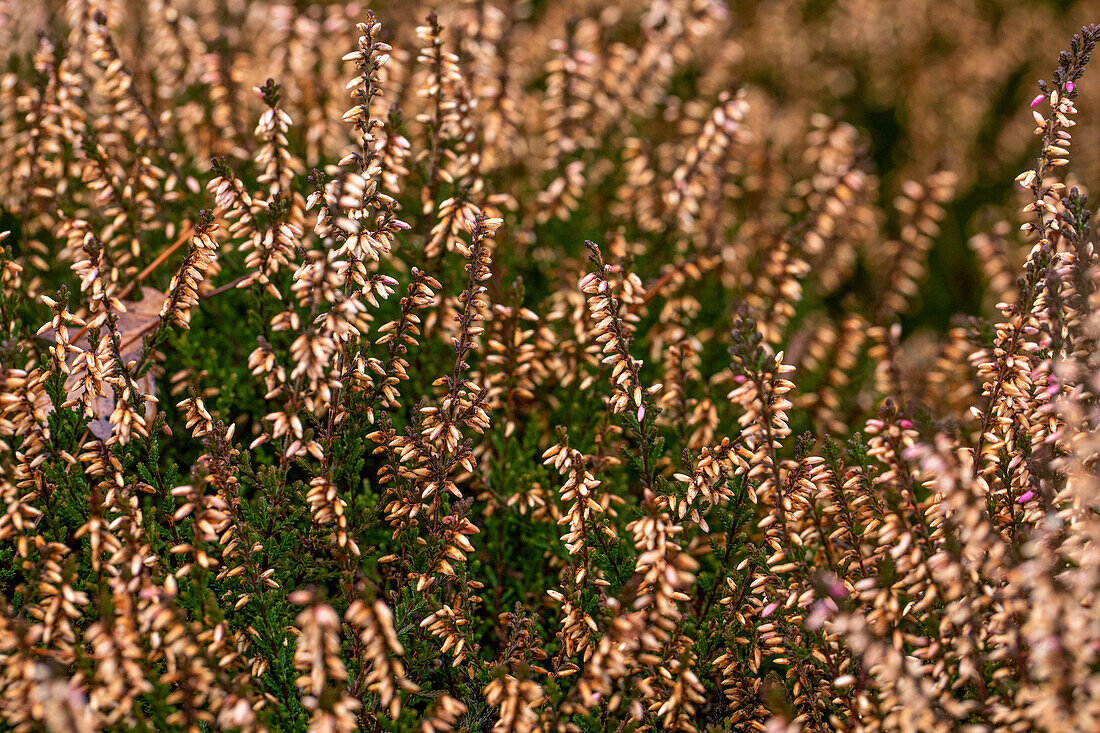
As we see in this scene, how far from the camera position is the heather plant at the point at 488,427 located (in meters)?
2.81

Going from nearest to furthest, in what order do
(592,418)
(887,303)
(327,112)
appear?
(592,418), (327,112), (887,303)

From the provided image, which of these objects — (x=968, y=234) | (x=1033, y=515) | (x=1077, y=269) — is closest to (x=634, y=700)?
(x=1033, y=515)

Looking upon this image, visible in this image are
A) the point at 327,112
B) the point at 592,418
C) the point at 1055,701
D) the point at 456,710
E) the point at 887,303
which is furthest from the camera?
the point at 887,303

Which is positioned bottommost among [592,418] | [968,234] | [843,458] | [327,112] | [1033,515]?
[1033,515]

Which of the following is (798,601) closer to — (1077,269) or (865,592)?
(865,592)

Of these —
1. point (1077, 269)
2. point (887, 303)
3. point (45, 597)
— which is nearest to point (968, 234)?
point (887, 303)

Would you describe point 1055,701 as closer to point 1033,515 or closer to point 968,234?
point 1033,515

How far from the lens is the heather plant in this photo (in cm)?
281

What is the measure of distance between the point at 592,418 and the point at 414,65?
3.59 metres

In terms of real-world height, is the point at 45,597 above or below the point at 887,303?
below

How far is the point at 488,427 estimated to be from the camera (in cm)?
356

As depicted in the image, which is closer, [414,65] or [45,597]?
[45,597]

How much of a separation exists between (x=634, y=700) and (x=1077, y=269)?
2.35 metres

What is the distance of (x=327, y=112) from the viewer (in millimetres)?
5457
